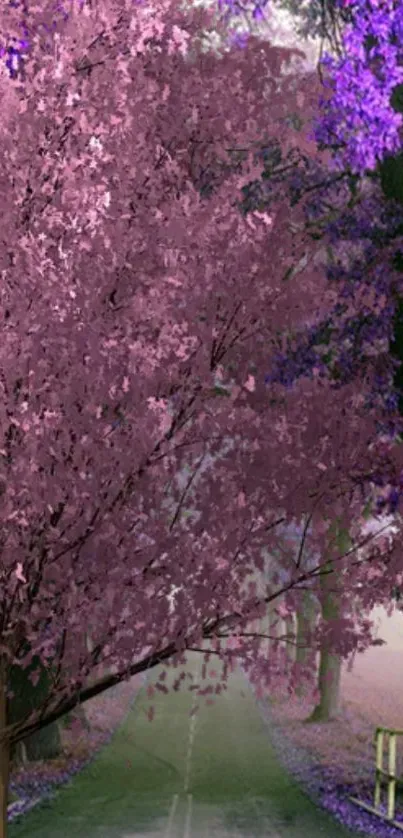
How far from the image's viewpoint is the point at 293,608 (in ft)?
26.7

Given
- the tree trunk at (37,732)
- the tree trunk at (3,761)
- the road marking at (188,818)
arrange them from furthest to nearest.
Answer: the tree trunk at (37,732), the road marking at (188,818), the tree trunk at (3,761)

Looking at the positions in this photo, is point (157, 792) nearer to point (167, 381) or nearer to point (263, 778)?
point (263, 778)

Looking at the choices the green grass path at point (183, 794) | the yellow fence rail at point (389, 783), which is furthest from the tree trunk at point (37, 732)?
the yellow fence rail at point (389, 783)

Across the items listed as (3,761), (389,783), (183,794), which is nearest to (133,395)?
(3,761)

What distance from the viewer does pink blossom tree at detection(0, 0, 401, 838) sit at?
6.96 m

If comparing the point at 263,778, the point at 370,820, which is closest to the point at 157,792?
the point at 263,778

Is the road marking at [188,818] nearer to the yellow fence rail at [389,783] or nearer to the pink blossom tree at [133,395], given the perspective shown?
the yellow fence rail at [389,783]

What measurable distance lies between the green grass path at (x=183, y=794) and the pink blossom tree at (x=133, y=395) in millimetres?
4474

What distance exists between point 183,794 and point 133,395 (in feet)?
44.4

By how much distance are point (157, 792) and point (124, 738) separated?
7.07 metres

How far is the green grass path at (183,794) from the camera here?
1567 centimetres

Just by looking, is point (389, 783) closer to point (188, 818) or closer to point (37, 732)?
point (188, 818)

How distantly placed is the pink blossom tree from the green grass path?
176 inches

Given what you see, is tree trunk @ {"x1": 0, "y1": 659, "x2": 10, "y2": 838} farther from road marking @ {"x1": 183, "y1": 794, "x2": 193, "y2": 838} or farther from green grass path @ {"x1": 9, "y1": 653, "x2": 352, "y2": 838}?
road marking @ {"x1": 183, "y1": 794, "x2": 193, "y2": 838}
